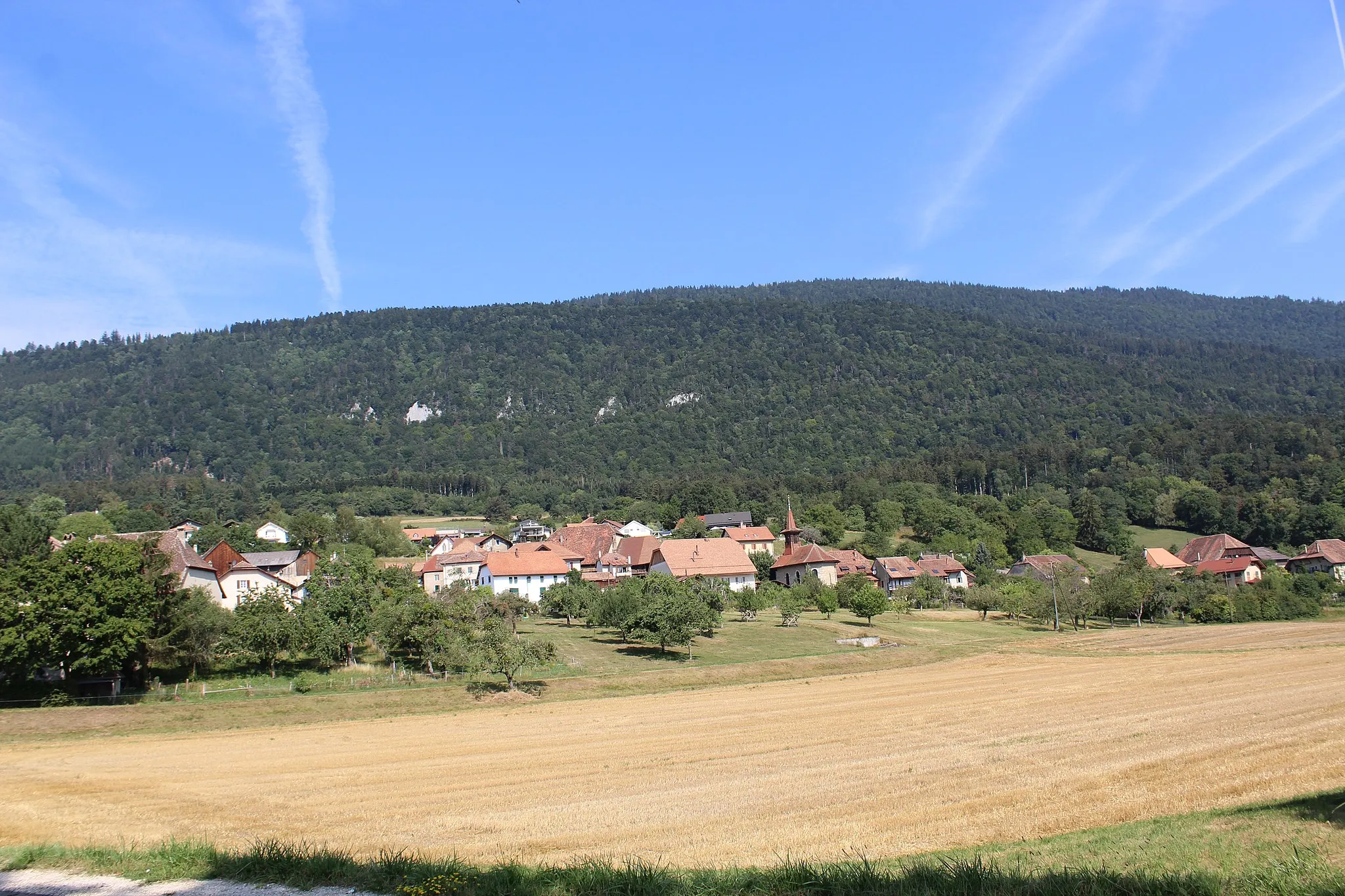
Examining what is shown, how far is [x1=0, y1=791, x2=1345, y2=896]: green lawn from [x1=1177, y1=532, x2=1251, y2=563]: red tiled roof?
11660cm

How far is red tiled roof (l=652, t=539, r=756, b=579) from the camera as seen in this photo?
88625 millimetres

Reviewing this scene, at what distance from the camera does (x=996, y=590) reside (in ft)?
289

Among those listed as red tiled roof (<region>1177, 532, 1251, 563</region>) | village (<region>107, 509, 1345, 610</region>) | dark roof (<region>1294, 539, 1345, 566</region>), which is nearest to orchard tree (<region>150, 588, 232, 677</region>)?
village (<region>107, 509, 1345, 610</region>)

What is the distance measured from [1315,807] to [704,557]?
75.7 m

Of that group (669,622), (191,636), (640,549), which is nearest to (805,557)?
(640,549)

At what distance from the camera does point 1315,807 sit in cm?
1527

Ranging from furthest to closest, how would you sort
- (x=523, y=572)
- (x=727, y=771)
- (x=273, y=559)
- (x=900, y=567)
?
(x=900, y=567), (x=523, y=572), (x=273, y=559), (x=727, y=771)

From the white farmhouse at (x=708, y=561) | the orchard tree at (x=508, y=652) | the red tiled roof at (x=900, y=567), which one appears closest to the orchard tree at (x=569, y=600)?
the white farmhouse at (x=708, y=561)

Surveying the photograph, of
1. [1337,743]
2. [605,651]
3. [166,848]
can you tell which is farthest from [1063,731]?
[605,651]

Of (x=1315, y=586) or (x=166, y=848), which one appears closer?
(x=166, y=848)

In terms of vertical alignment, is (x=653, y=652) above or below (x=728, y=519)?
below

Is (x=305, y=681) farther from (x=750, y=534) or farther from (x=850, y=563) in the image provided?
(x=750, y=534)

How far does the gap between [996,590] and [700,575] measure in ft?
102

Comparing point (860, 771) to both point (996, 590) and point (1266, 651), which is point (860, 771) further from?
point (996, 590)
